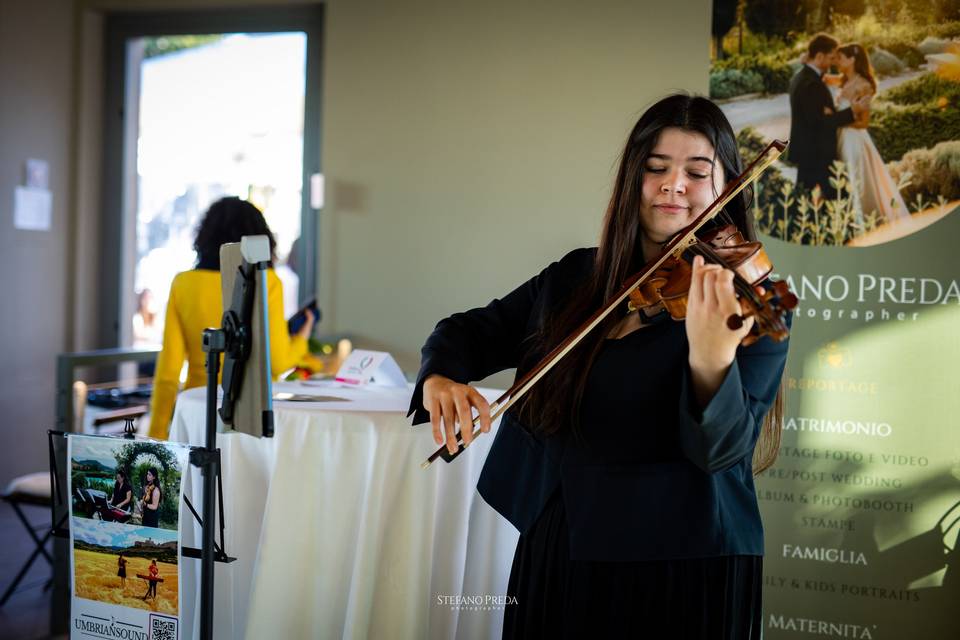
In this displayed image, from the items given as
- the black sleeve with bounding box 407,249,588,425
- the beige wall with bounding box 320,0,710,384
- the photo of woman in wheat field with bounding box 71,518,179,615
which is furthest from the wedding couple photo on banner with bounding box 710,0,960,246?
the photo of woman in wheat field with bounding box 71,518,179,615

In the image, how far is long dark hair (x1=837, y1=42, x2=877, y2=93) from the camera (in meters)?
3.43

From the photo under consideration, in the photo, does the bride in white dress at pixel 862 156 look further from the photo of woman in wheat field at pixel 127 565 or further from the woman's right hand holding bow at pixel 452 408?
the photo of woman in wheat field at pixel 127 565

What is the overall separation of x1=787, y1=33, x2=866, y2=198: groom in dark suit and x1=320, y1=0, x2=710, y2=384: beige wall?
74cm

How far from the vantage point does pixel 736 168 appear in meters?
1.54

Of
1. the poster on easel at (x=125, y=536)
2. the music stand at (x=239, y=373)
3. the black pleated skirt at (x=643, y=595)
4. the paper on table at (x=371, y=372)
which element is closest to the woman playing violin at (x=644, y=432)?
the black pleated skirt at (x=643, y=595)

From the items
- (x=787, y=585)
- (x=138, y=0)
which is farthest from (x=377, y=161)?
(x=787, y=585)

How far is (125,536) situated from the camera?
191 cm

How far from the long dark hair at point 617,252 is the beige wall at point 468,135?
2.83 metres

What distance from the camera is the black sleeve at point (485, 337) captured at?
1603mm

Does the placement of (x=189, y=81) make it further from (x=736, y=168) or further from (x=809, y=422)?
(x=736, y=168)

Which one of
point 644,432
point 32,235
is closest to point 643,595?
point 644,432

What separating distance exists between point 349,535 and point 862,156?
2.33 meters

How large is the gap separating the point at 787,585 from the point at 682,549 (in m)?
2.29

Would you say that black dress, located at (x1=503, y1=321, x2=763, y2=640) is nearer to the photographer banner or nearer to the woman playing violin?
the woman playing violin
